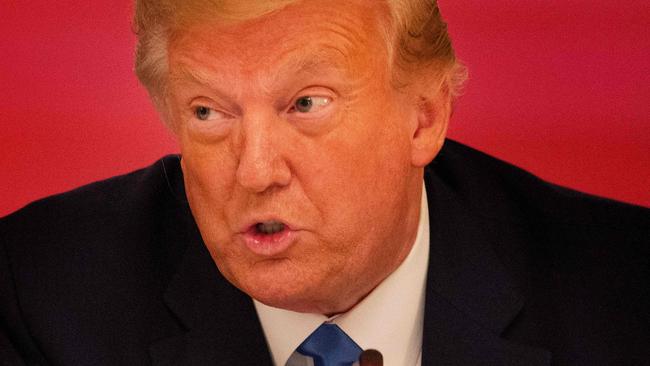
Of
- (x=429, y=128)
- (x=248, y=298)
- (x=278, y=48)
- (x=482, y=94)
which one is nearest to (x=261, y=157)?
(x=278, y=48)

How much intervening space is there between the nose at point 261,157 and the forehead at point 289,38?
9 centimetres

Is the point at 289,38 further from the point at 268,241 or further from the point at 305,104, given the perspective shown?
the point at 268,241

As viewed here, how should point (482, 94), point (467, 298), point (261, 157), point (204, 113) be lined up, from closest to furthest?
point (261, 157), point (204, 113), point (467, 298), point (482, 94)

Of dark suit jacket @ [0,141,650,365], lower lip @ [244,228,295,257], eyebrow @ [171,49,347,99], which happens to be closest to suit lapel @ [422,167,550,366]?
dark suit jacket @ [0,141,650,365]

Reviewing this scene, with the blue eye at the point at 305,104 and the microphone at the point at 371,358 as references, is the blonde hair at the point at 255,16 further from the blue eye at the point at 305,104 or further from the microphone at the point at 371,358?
the microphone at the point at 371,358

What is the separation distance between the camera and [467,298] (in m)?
2.47

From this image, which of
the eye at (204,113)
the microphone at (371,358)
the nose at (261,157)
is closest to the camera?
the nose at (261,157)

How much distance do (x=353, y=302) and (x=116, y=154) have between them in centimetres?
87

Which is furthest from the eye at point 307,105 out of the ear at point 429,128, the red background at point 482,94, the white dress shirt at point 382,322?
the red background at point 482,94

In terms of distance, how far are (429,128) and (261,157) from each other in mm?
399

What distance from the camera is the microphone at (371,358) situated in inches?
95.6

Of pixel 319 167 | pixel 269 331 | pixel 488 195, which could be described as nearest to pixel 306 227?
pixel 319 167

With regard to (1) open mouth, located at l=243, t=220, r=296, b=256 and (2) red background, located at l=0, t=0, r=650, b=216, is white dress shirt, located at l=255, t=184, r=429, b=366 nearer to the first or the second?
(1) open mouth, located at l=243, t=220, r=296, b=256

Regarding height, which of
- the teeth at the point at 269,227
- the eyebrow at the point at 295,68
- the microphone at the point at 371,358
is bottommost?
the microphone at the point at 371,358
